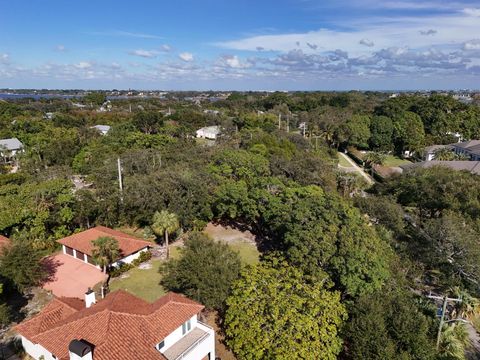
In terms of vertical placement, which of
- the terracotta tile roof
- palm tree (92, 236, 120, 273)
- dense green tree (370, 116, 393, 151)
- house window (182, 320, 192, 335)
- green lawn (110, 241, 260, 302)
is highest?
dense green tree (370, 116, 393, 151)

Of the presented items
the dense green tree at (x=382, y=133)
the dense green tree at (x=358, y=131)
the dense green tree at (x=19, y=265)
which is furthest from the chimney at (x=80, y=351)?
the dense green tree at (x=382, y=133)

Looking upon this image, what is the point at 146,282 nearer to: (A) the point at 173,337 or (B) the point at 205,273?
(B) the point at 205,273

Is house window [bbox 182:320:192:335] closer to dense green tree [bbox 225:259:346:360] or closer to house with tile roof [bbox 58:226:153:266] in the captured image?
dense green tree [bbox 225:259:346:360]

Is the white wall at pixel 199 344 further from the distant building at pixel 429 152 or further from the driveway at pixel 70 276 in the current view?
the distant building at pixel 429 152

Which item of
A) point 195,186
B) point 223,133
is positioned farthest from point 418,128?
point 195,186

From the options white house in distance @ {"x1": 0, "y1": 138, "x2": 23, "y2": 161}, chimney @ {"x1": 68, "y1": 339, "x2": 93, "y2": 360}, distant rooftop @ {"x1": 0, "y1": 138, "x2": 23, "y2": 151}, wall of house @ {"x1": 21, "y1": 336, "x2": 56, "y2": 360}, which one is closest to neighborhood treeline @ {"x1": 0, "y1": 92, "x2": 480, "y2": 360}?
wall of house @ {"x1": 21, "y1": 336, "x2": 56, "y2": 360}
